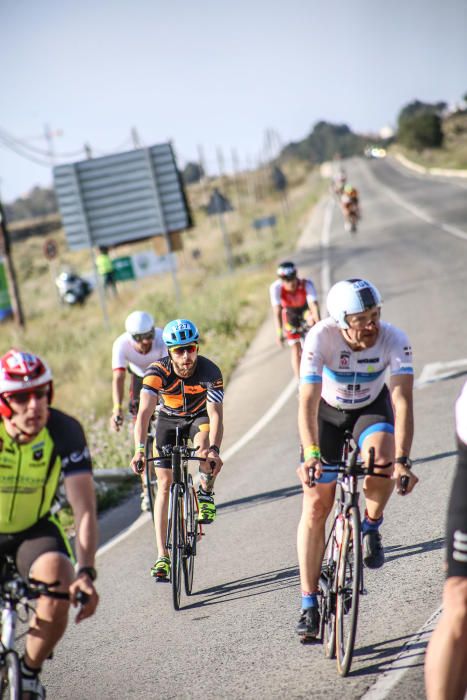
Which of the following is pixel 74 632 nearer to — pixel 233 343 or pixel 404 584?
pixel 404 584

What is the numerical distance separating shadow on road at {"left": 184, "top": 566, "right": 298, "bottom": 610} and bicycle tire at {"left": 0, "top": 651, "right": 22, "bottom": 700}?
3040 mm

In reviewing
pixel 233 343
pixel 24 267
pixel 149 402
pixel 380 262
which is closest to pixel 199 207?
pixel 24 267

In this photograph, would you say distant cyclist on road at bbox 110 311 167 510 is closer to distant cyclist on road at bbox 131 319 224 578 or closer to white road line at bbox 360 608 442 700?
distant cyclist on road at bbox 131 319 224 578

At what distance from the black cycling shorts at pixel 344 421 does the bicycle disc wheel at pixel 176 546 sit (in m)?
1.82

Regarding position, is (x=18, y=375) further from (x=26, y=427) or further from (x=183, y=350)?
(x=183, y=350)

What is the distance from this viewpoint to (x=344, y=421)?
19.7ft

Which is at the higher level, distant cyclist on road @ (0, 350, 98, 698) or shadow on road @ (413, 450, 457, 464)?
distant cyclist on road @ (0, 350, 98, 698)

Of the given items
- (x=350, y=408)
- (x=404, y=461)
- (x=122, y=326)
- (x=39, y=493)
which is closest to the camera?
(x=39, y=493)

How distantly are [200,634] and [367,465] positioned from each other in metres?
2.06

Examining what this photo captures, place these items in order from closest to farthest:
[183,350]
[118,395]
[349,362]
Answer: [349,362] → [183,350] → [118,395]

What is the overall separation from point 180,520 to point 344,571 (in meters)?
2.46

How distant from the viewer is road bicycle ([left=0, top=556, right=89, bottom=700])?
4.36 meters

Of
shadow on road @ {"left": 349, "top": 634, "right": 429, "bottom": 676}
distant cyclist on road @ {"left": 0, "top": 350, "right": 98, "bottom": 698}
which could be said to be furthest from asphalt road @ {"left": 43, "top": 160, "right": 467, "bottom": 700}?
distant cyclist on road @ {"left": 0, "top": 350, "right": 98, "bottom": 698}

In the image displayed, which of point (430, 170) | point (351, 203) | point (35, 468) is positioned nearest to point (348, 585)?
point (35, 468)
